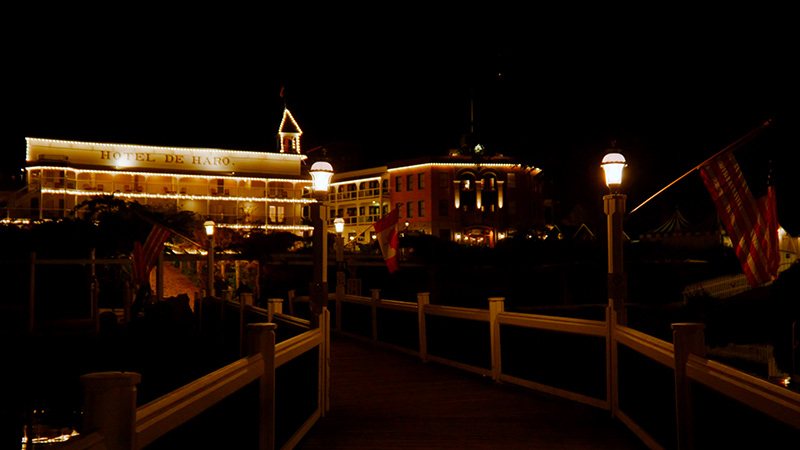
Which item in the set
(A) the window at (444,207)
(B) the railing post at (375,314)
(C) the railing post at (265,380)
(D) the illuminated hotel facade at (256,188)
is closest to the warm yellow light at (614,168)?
(C) the railing post at (265,380)

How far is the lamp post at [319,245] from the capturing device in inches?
370

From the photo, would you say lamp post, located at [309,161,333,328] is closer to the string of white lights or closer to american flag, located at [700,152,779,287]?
american flag, located at [700,152,779,287]

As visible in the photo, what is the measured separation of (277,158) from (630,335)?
60.6 meters

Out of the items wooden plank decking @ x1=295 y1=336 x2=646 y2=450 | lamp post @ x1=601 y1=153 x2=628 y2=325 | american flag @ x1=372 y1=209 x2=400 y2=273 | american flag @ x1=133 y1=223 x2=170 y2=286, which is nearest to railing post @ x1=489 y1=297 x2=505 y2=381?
wooden plank decking @ x1=295 y1=336 x2=646 y2=450

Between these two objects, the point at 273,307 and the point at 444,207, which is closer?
the point at 273,307

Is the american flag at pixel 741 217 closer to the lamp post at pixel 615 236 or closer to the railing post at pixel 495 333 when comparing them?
the lamp post at pixel 615 236

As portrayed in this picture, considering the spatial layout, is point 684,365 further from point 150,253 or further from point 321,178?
point 150,253

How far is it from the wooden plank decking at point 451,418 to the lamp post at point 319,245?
55.4 inches

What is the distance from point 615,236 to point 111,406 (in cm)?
692

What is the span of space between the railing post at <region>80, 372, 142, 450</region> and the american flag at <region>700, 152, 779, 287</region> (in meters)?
7.63

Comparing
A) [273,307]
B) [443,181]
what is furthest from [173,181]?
[273,307]

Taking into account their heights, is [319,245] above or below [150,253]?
below

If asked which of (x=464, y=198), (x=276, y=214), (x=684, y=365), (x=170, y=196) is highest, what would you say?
(x=170, y=196)

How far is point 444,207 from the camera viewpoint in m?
60.0
